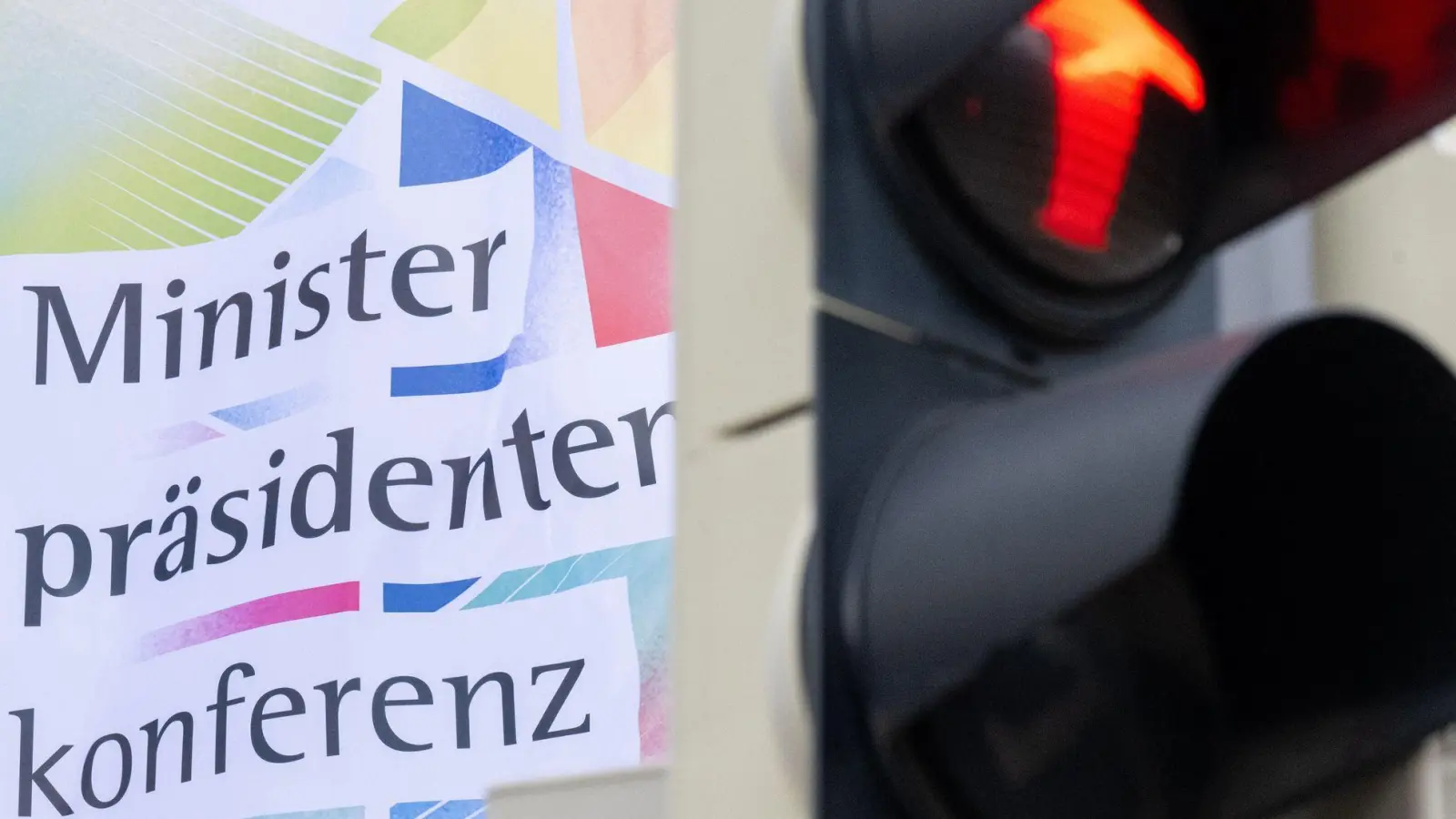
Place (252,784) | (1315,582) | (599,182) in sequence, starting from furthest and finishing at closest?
(599,182), (252,784), (1315,582)

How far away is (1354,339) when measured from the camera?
3.09 ft

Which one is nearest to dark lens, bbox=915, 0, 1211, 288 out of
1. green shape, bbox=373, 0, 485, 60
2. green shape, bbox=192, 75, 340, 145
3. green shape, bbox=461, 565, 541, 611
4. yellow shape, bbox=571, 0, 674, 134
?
green shape, bbox=461, 565, 541, 611

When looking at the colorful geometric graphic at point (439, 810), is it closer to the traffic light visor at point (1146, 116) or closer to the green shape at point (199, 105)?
the green shape at point (199, 105)

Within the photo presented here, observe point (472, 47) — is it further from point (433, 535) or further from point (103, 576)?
point (103, 576)

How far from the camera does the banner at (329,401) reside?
4383 millimetres

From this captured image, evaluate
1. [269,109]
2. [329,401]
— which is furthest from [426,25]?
[329,401]

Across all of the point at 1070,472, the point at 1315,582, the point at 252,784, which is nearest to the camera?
the point at 1070,472

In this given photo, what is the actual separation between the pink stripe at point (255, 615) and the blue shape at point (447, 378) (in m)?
0.46

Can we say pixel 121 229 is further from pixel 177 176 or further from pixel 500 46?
pixel 500 46

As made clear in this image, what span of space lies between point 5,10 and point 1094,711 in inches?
181

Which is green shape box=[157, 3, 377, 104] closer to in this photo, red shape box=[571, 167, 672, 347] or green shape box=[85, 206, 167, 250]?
green shape box=[85, 206, 167, 250]

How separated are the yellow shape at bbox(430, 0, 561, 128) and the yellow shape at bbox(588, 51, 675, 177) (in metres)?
0.13

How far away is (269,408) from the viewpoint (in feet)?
15.2

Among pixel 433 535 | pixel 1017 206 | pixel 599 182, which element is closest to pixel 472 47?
pixel 599 182
